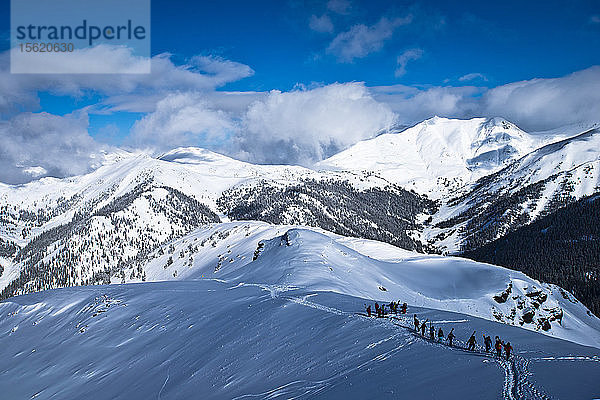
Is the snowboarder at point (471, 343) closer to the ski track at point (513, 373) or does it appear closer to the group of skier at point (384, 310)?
the ski track at point (513, 373)

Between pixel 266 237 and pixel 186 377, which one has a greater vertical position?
pixel 266 237

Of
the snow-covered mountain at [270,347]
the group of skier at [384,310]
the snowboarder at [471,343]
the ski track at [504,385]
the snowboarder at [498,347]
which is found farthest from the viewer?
the group of skier at [384,310]

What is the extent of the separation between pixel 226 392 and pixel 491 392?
17.7 meters

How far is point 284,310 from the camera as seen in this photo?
134 ft

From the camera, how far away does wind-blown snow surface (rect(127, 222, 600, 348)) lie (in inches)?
2785

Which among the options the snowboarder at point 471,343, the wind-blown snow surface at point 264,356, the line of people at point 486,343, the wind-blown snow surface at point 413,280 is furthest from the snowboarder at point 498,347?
the wind-blown snow surface at point 413,280

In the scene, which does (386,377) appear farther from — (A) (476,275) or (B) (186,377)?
(A) (476,275)

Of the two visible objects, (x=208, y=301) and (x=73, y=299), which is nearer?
(x=208, y=301)

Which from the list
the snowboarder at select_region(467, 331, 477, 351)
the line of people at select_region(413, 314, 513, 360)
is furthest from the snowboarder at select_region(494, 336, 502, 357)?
the snowboarder at select_region(467, 331, 477, 351)

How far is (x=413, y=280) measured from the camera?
97.2 meters

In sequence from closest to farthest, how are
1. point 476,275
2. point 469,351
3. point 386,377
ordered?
point 386,377 → point 469,351 → point 476,275

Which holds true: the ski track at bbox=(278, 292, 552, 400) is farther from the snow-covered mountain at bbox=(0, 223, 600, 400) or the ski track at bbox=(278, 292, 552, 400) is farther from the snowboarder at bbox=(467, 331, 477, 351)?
the snowboarder at bbox=(467, 331, 477, 351)

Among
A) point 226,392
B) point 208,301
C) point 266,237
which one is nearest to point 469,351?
point 226,392

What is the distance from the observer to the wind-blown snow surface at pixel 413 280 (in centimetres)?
7075
